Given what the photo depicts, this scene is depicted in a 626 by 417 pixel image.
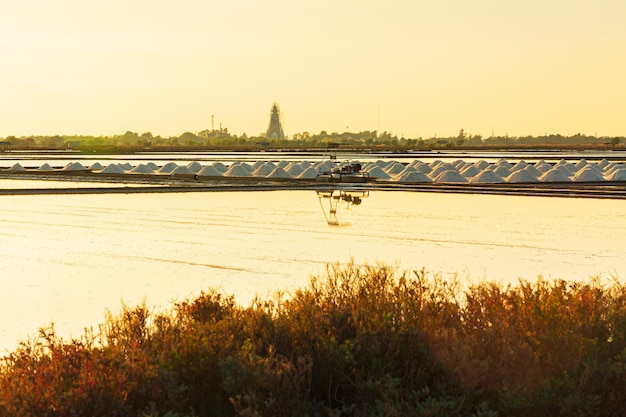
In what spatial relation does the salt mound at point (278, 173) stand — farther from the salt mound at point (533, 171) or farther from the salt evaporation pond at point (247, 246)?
the salt evaporation pond at point (247, 246)

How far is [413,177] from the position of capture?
44.3 meters

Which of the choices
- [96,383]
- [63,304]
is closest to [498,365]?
[96,383]

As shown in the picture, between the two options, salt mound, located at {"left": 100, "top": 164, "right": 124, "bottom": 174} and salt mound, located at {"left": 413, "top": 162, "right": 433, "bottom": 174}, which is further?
salt mound, located at {"left": 100, "top": 164, "right": 124, "bottom": 174}

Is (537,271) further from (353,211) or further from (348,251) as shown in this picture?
(353,211)

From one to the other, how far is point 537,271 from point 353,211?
40.8 feet

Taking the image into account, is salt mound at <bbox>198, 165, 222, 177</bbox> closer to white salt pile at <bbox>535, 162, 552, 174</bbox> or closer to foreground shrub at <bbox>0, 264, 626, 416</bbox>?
white salt pile at <bbox>535, 162, 552, 174</bbox>

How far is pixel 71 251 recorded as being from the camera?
18438 mm

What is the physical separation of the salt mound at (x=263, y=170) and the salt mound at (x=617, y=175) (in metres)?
18.5

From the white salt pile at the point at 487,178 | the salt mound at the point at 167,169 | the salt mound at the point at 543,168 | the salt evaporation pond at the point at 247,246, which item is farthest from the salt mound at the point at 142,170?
the salt mound at the point at 543,168

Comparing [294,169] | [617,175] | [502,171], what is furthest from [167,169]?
[617,175]

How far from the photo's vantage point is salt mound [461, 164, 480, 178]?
46.1 m

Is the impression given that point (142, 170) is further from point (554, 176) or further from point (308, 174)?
point (554, 176)

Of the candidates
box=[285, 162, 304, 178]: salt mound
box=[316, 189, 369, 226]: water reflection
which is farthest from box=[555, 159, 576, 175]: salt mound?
box=[316, 189, 369, 226]: water reflection

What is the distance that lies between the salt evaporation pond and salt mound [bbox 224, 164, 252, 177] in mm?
17234
